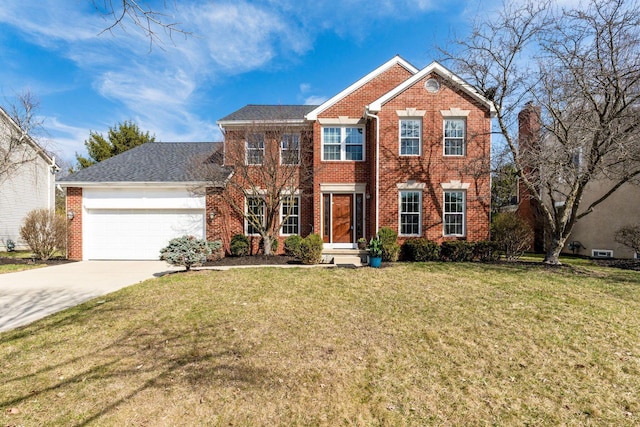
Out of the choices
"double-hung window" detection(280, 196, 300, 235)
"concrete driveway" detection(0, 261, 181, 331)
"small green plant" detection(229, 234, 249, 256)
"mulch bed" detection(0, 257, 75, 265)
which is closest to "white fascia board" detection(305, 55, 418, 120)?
"double-hung window" detection(280, 196, 300, 235)

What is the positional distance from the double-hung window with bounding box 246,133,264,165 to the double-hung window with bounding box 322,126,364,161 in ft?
8.70

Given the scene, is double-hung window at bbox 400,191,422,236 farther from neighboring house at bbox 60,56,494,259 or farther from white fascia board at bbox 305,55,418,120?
white fascia board at bbox 305,55,418,120

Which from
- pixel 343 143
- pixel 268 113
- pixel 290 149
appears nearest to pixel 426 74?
pixel 343 143

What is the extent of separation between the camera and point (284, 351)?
4246mm

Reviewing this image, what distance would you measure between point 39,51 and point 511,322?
12141mm

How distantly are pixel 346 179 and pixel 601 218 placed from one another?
41.0ft

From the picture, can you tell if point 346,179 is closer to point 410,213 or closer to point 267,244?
point 410,213

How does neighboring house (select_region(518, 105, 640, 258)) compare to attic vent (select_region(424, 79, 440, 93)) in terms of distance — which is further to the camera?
neighboring house (select_region(518, 105, 640, 258))

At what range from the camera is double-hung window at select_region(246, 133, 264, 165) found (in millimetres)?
12445

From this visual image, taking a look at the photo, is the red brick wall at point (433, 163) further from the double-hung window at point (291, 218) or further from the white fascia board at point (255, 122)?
the double-hung window at point (291, 218)

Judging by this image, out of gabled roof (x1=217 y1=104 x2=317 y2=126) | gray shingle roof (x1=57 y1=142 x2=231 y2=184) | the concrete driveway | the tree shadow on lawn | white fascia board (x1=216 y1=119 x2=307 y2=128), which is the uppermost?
gabled roof (x1=217 y1=104 x2=317 y2=126)

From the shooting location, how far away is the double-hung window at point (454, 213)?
12.3 m

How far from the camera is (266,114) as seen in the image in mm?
14539

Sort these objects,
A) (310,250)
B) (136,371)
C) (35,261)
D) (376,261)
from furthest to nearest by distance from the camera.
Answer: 1. (35,261)
2. (310,250)
3. (376,261)
4. (136,371)
